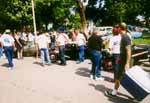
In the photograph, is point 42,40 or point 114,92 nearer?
point 114,92

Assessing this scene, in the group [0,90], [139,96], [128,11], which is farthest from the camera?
[128,11]

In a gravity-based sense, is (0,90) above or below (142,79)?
below

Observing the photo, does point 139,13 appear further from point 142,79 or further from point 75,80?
point 142,79

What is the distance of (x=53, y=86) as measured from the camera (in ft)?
40.5

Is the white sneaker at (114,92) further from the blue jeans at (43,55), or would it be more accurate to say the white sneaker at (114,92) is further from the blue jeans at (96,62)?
the blue jeans at (43,55)

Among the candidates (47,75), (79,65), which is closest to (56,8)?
(79,65)

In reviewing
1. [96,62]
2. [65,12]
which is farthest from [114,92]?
[65,12]

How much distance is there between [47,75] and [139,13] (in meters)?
42.8

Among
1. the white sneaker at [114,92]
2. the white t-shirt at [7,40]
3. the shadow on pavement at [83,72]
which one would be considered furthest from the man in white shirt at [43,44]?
the white sneaker at [114,92]

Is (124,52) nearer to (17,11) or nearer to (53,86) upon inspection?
(53,86)

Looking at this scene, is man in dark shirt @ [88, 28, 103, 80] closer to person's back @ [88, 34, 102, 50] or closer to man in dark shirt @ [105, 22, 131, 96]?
person's back @ [88, 34, 102, 50]

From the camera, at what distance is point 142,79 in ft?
31.3

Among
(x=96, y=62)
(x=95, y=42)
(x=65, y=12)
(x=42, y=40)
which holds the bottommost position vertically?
(x=65, y=12)

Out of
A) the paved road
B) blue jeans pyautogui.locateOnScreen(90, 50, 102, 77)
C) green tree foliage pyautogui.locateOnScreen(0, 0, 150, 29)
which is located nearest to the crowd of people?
blue jeans pyautogui.locateOnScreen(90, 50, 102, 77)
